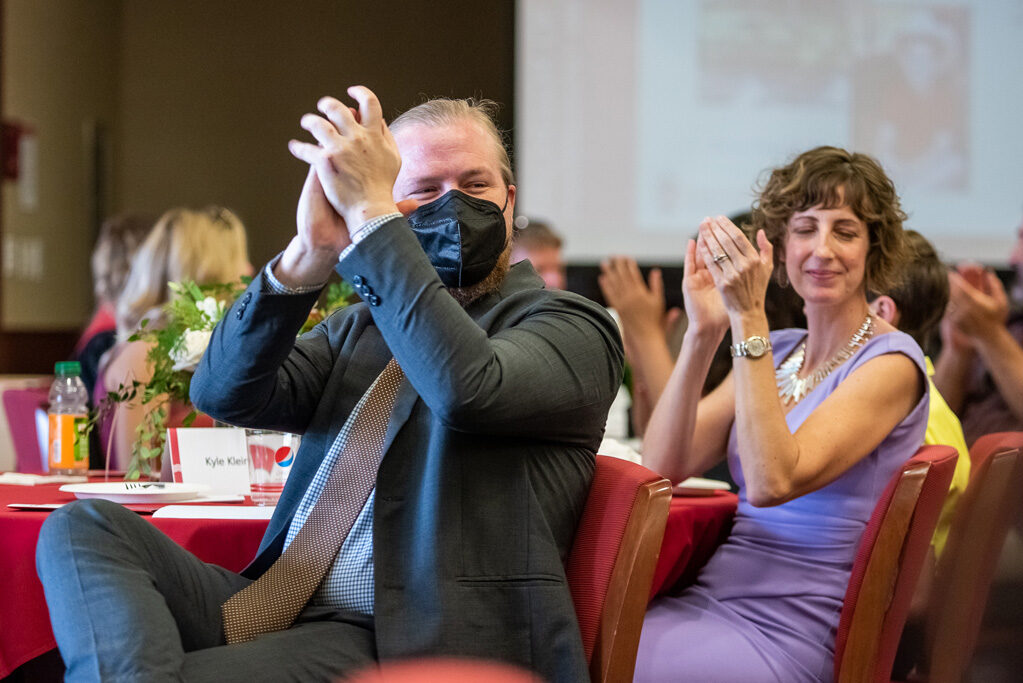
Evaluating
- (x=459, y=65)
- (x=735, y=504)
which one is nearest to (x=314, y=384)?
(x=735, y=504)

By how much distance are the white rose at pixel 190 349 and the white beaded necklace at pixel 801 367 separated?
116 centimetres

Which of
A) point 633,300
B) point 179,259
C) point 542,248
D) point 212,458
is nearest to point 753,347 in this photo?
point 212,458

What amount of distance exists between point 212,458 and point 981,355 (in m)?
2.46

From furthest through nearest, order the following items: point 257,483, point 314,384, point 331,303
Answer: point 331,303
point 257,483
point 314,384

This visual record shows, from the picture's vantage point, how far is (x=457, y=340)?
143cm

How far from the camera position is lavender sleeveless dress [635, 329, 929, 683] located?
1988 mm

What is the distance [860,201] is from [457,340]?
1.26 meters

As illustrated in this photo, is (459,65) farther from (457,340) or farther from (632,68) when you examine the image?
(457,340)

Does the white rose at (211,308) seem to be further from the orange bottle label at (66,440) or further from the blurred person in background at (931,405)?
the blurred person in background at (931,405)

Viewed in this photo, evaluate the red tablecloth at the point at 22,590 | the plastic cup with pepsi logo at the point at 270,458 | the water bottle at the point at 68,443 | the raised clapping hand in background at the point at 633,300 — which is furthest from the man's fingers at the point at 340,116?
the raised clapping hand in background at the point at 633,300

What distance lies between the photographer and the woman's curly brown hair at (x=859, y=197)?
93.7 inches

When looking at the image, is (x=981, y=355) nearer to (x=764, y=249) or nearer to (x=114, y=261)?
(x=764, y=249)

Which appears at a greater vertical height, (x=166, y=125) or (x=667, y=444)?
(x=166, y=125)

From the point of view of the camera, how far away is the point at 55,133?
7230 millimetres
